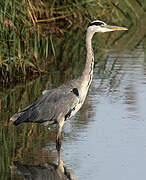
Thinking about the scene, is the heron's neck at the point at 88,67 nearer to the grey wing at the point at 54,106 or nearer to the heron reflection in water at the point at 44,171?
the grey wing at the point at 54,106

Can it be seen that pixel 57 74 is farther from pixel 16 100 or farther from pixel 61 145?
→ pixel 61 145

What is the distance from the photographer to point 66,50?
1664 centimetres

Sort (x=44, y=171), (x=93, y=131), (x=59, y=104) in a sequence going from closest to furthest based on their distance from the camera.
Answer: (x=44, y=171), (x=59, y=104), (x=93, y=131)

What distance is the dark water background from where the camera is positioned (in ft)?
23.5

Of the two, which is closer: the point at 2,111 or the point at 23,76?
the point at 2,111

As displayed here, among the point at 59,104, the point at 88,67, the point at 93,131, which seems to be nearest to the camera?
the point at 59,104

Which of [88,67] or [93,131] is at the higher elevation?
[88,67]

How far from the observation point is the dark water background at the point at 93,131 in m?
7.16

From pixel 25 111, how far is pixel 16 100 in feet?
8.57

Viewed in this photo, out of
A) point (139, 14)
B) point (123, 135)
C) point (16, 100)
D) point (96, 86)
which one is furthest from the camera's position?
point (139, 14)

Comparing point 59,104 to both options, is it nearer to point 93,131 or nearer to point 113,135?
point 93,131

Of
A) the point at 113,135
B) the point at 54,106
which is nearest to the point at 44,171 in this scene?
the point at 54,106

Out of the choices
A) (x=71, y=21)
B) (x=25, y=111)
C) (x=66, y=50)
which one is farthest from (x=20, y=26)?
(x=71, y=21)

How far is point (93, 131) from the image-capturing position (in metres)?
8.70
